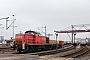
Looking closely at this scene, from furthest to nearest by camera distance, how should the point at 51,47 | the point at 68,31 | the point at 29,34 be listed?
the point at 68,31
the point at 51,47
the point at 29,34

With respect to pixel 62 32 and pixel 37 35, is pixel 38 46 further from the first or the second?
pixel 62 32

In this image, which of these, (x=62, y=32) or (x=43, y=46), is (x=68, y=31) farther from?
(x=43, y=46)

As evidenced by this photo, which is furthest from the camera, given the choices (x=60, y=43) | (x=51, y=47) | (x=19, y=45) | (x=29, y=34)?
(x=60, y=43)

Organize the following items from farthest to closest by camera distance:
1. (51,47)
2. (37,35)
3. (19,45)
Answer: (51,47), (37,35), (19,45)

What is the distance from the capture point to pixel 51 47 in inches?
1294

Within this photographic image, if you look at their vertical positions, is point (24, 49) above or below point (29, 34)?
below

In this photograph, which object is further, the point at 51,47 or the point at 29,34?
the point at 51,47

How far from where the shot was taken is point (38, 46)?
88.5ft

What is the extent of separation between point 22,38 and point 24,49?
183 centimetres

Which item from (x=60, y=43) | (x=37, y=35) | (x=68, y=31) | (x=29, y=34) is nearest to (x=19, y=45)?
(x=29, y=34)

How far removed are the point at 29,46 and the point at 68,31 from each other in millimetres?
70823

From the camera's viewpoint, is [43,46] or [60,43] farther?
[60,43]

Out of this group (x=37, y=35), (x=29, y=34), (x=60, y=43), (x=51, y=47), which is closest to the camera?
(x=29, y=34)

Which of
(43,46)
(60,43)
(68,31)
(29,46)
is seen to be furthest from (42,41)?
(68,31)
